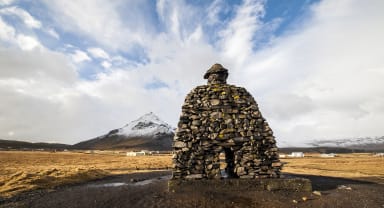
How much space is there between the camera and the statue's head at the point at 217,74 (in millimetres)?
14211

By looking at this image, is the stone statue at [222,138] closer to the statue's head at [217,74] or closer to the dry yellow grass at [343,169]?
the statue's head at [217,74]

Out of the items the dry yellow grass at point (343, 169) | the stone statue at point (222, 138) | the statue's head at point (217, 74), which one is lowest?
the dry yellow grass at point (343, 169)

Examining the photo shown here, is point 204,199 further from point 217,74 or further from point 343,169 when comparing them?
point 343,169

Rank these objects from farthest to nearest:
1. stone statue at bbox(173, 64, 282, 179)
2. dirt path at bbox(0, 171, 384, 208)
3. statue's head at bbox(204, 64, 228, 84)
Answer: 1. statue's head at bbox(204, 64, 228, 84)
2. stone statue at bbox(173, 64, 282, 179)
3. dirt path at bbox(0, 171, 384, 208)

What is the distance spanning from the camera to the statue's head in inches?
559

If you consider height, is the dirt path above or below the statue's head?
below

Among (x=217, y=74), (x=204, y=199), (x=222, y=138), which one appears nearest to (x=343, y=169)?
(x=217, y=74)

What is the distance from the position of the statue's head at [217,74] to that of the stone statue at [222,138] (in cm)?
111

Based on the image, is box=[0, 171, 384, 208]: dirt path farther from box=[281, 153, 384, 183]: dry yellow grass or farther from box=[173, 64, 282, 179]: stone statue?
box=[281, 153, 384, 183]: dry yellow grass

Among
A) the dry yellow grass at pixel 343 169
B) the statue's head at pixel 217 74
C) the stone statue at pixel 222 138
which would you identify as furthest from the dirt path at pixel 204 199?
the dry yellow grass at pixel 343 169

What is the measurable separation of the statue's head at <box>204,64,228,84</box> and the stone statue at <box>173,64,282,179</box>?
111 cm

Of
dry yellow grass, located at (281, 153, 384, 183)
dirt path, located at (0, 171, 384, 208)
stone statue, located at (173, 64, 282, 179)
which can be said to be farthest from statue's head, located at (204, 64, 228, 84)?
dry yellow grass, located at (281, 153, 384, 183)

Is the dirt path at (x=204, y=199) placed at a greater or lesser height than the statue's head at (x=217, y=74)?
lesser

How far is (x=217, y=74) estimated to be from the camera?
14.2 meters
